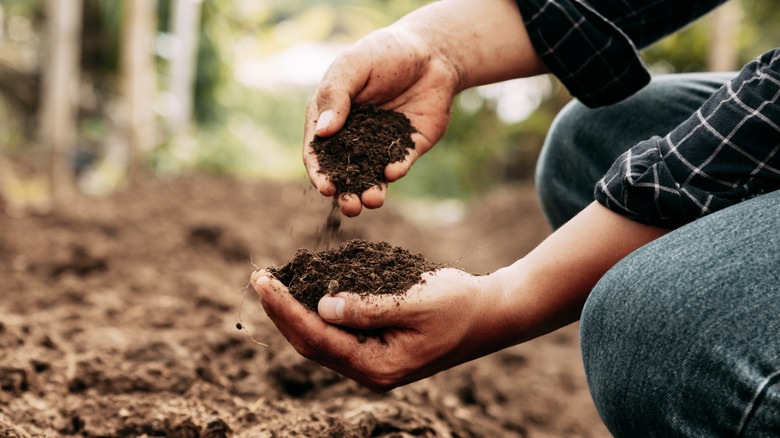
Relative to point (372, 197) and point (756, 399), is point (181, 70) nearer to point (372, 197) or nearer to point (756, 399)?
point (372, 197)

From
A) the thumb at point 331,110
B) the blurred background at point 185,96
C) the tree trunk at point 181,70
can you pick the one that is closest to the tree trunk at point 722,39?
the blurred background at point 185,96

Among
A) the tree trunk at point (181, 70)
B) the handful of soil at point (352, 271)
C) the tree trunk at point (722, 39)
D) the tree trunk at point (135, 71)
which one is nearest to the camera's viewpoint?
the handful of soil at point (352, 271)

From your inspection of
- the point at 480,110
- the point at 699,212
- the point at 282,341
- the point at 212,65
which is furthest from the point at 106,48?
the point at 699,212

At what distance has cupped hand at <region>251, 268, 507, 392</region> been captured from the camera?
1209 millimetres

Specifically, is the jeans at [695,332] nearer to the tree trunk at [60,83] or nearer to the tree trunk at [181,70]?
the tree trunk at [60,83]

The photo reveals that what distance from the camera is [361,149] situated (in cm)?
151

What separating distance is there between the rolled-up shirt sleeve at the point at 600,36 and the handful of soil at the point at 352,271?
641mm

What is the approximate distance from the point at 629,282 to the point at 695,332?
0.42 ft

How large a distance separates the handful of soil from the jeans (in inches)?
13.0

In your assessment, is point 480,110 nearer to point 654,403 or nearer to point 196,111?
point 196,111

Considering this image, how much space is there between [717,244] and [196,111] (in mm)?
9754

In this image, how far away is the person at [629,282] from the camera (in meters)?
1.05

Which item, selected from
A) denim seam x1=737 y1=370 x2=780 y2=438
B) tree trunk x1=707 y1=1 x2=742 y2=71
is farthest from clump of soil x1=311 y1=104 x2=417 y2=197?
tree trunk x1=707 y1=1 x2=742 y2=71

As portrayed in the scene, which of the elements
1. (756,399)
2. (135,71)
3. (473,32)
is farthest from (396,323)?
(135,71)
